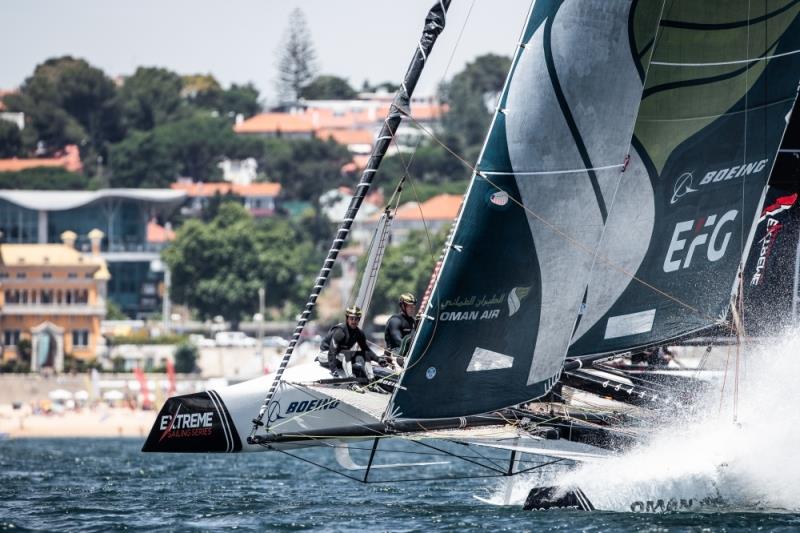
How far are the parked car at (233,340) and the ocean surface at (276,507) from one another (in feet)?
198

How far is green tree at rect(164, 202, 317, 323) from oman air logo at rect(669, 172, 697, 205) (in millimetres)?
90123

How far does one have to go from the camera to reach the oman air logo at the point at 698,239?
23.3 metres

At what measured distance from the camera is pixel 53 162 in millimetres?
161000

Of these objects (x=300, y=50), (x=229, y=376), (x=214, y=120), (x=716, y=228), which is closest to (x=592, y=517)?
(x=716, y=228)

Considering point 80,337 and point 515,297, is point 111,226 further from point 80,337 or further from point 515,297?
point 515,297

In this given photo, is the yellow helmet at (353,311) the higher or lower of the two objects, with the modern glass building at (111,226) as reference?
lower

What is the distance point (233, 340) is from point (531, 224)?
80.3 meters

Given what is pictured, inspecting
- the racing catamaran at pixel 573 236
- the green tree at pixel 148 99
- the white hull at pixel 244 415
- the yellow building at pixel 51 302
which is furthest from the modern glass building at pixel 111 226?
→ the racing catamaran at pixel 573 236

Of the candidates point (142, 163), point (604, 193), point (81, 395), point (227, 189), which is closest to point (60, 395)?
point (81, 395)

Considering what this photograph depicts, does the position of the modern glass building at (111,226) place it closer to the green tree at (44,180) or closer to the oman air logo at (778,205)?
the green tree at (44,180)

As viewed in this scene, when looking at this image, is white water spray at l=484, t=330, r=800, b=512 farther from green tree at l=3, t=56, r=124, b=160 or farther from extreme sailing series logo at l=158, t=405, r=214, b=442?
green tree at l=3, t=56, r=124, b=160

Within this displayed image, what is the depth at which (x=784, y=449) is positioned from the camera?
75.8ft

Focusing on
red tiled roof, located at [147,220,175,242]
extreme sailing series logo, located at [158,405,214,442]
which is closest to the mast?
extreme sailing series logo, located at [158,405,214,442]

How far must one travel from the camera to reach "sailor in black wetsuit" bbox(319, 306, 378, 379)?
76.2 feet
